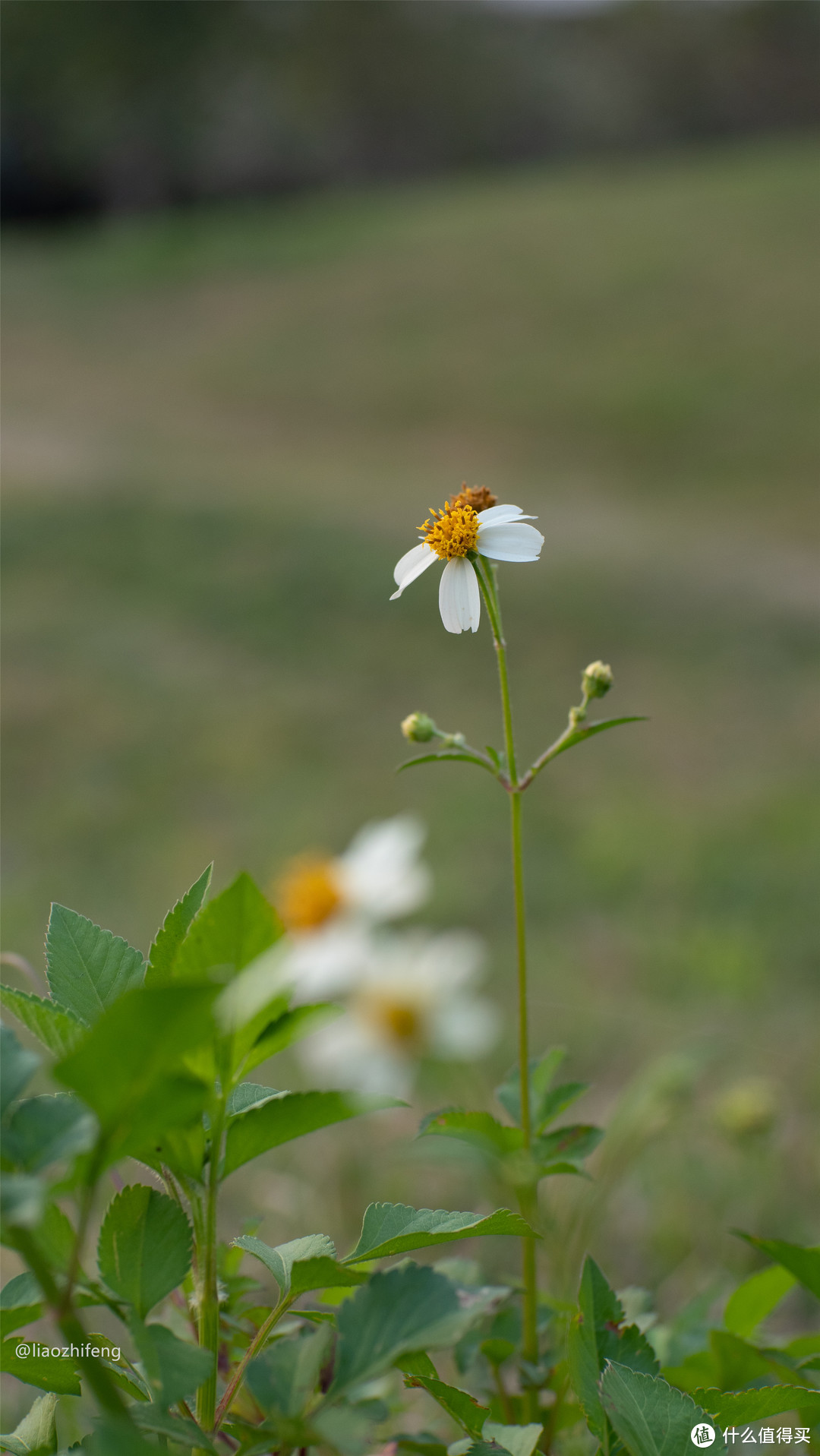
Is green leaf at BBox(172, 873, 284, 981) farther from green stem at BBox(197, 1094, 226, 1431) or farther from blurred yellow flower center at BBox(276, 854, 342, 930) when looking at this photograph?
blurred yellow flower center at BBox(276, 854, 342, 930)

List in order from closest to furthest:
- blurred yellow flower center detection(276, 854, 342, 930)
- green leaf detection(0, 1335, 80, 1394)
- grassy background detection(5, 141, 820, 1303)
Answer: green leaf detection(0, 1335, 80, 1394) < blurred yellow flower center detection(276, 854, 342, 930) < grassy background detection(5, 141, 820, 1303)

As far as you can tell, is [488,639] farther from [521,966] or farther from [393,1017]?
[521,966]

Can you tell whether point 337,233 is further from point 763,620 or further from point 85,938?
point 85,938

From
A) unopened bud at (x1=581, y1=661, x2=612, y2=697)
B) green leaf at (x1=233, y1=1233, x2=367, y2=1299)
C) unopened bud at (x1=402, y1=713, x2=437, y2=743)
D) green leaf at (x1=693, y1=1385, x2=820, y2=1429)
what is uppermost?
unopened bud at (x1=581, y1=661, x2=612, y2=697)

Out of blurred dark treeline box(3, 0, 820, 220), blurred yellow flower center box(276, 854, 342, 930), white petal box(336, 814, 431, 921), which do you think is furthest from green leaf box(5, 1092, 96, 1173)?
blurred dark treeline box(3, 0, 820, 220)

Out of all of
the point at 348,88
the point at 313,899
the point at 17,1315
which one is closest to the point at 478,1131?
the point at 17,1315

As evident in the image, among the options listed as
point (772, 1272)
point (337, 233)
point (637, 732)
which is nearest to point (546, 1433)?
point (772, 1272)

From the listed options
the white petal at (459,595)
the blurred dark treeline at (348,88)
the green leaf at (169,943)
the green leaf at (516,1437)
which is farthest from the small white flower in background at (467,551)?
the blurred dark treeline at (348,88)
